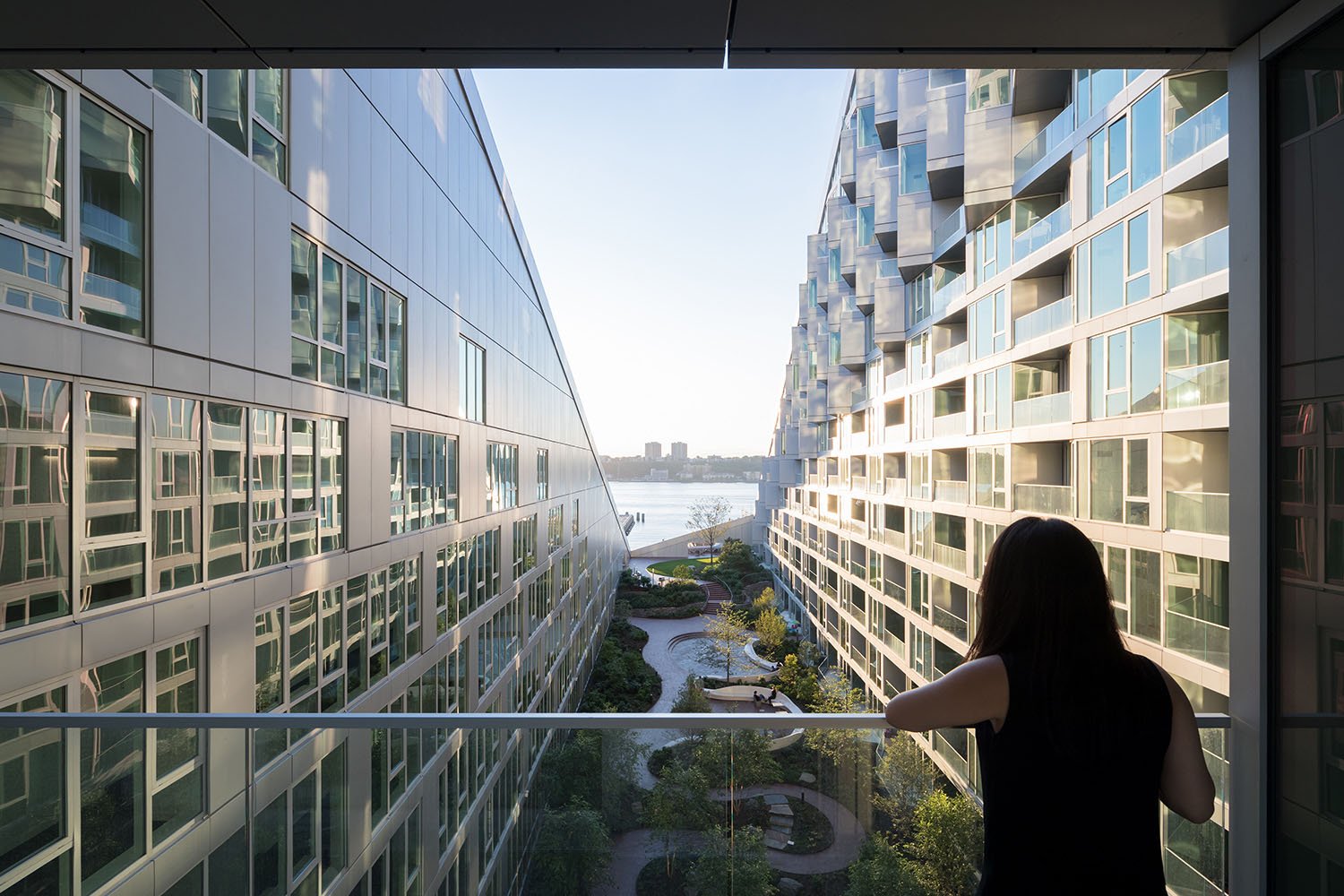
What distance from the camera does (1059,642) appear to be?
1.91 meters

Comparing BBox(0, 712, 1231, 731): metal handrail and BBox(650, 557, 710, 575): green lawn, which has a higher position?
BBox(0, 712, 1231, 731): metal handrail

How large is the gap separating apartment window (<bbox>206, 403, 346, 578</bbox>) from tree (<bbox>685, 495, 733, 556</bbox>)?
5454 centimetres

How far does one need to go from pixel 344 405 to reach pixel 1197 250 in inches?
472

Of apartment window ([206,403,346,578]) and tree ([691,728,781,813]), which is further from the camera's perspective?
apartment window ([206,403,346,578])

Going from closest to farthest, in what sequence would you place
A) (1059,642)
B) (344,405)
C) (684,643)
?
1. (1059,642)
2. (344,405)
3. (684,643)

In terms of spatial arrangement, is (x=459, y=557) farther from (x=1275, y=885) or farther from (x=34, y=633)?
(x=1275, y=885)

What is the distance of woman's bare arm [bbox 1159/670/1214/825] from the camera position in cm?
192

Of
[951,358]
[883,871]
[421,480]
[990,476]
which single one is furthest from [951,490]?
[883,871]

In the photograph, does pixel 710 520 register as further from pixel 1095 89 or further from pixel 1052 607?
pixel 1052 607

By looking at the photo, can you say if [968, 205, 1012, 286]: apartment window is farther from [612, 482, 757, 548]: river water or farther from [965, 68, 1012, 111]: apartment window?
[612, 482, 757, 548]: river water

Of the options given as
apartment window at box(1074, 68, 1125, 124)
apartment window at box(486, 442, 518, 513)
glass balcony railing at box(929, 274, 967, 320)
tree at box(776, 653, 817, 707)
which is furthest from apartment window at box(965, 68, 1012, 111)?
tree at box(776, 653, 817, 707)

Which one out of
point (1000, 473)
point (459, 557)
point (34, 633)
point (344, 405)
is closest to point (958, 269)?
point (1000, 473)

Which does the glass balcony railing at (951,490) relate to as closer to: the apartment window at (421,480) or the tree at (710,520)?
the apartment window at (421,480)

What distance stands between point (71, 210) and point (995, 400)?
16.9 metres
